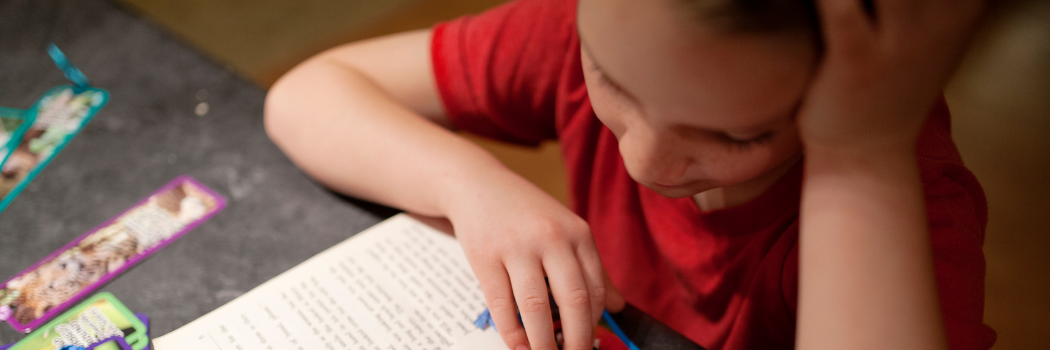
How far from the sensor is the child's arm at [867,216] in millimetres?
300

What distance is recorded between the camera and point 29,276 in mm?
527

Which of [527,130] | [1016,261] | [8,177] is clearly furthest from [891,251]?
[1016,261]

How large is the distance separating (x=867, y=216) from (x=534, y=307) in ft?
0.68

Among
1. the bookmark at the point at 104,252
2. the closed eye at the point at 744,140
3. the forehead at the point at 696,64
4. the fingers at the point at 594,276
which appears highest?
the forehead at the point at 696,64

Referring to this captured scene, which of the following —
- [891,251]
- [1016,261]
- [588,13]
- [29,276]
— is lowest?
[1016,261]

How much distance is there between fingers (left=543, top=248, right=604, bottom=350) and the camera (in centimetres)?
43

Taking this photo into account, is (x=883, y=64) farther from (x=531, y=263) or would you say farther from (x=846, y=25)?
(x=531, y=263)

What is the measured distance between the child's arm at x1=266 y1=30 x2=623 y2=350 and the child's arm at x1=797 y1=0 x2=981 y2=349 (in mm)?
148

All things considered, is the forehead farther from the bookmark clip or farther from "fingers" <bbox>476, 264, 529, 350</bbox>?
the bookmark clip

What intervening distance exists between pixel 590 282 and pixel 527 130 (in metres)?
0.28

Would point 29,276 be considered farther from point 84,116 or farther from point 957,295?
point 957,295

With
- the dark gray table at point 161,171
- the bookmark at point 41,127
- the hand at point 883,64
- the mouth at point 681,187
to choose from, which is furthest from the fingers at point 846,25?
the bookmark at point 41,127

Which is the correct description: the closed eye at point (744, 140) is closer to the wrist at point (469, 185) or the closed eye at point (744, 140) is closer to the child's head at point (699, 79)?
the child's head at point (699, 79)

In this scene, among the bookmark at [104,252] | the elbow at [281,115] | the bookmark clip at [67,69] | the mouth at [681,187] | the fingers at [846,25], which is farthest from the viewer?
the bookmark clip at [67,69]
